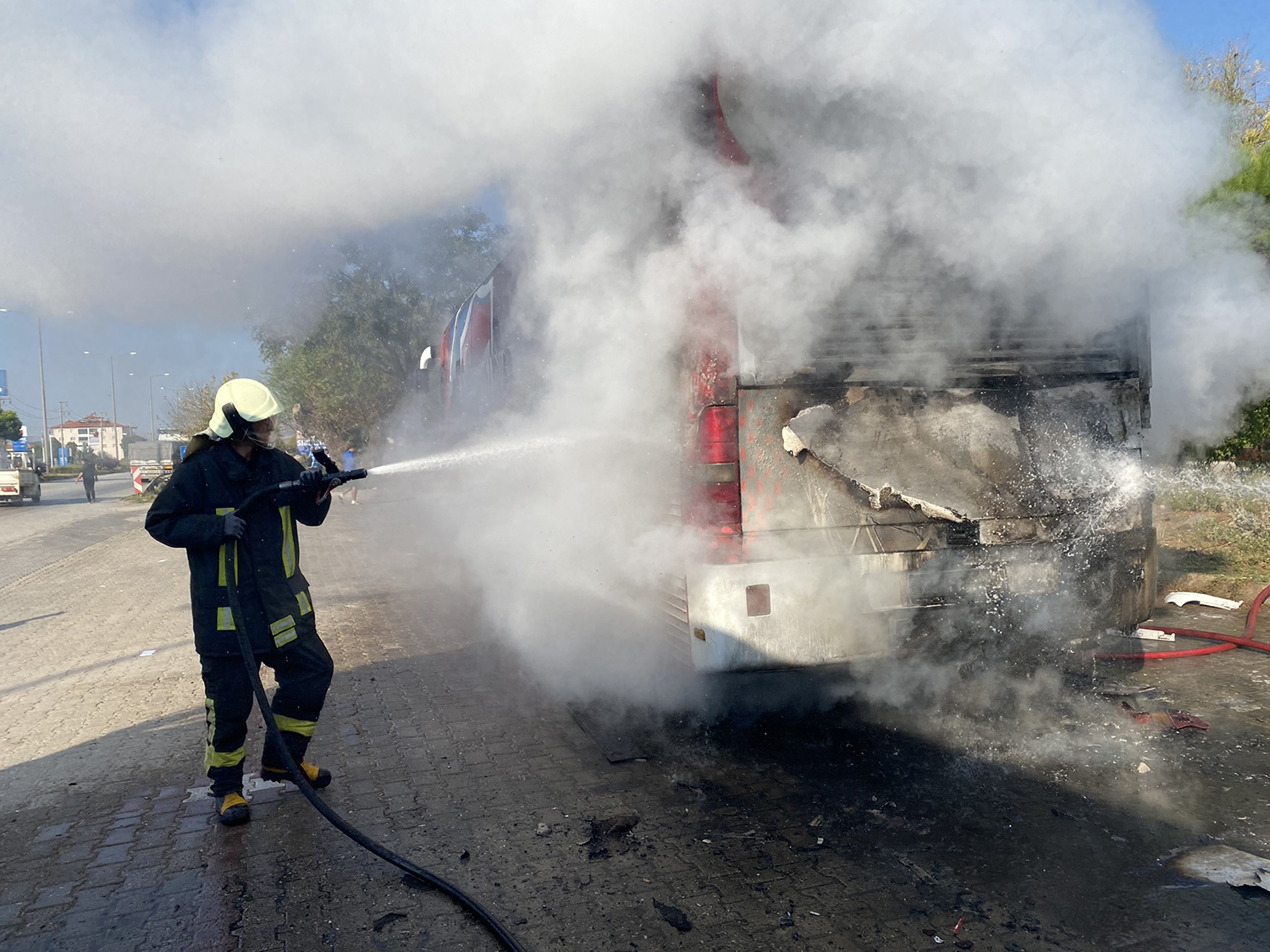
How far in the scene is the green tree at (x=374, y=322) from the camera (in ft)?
40.5

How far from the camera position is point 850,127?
13.0ft

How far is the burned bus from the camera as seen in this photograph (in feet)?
12.5

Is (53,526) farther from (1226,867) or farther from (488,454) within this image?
(1226,867)

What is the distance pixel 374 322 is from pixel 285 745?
12.8 meters

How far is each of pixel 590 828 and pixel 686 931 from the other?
0.76 metres

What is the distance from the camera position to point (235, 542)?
11.5 feet

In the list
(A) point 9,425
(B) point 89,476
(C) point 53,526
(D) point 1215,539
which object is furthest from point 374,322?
(A) point 9,425

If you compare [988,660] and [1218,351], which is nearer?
[988,660]

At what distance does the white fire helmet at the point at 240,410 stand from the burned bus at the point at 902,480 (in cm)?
189

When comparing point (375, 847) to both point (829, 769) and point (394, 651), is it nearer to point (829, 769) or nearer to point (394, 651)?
point (829, 769)

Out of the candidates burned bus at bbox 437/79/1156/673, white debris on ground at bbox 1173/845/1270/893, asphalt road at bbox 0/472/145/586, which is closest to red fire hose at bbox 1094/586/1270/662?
burned bus at bbox 437/79/1156/673

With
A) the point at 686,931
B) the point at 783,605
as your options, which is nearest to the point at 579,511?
the point at 783,605

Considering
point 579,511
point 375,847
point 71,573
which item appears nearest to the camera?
point 375,847

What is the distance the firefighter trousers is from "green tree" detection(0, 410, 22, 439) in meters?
85.7
